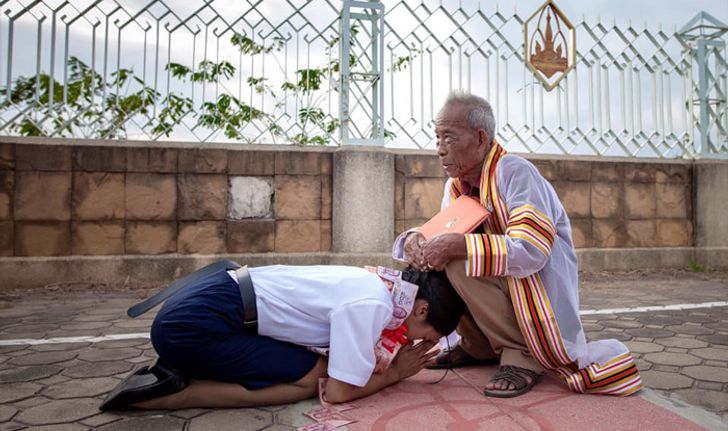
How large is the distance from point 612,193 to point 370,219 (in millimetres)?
3276

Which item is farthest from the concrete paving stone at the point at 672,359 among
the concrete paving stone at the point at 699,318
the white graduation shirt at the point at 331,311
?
the white graduation shirt at the point at 331,311

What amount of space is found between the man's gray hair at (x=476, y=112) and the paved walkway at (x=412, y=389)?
1.19 meters

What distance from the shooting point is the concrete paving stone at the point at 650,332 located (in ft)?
10.4

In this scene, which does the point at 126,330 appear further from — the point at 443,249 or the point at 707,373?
the point at 707,373

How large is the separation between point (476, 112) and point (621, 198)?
4907 mm

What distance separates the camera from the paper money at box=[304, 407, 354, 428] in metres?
1.76

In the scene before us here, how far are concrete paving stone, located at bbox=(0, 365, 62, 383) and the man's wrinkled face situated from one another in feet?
7.17

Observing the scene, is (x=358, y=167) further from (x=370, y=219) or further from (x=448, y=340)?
(x=448, y=340)

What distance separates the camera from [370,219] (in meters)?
5.29

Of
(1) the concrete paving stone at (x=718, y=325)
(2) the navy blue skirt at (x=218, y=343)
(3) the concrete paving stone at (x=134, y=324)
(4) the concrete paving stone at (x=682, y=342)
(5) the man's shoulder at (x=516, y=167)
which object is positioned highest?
(5) the man's shoulder at (x=516, y=167)

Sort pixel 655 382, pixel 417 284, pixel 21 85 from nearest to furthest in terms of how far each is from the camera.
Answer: pixel 417 284 → pixel 655 382 → pixel 21 85

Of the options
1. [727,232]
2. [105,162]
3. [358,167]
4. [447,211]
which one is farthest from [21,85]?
[727,232]

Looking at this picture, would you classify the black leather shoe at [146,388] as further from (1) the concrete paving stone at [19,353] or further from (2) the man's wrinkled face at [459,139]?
(2) the man's wrinkled face at [459,139]

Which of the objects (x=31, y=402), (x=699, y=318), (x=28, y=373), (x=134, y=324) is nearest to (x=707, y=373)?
(x=699, y=318)
